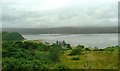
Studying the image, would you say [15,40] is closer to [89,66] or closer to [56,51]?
[56,51]

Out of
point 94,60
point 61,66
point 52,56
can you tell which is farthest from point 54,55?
point 94,60

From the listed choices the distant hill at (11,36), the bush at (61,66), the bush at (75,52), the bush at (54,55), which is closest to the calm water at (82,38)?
the distant hill at (11,36)

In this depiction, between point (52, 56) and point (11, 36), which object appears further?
point (11, 36)

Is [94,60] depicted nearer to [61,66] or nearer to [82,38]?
[61,66]

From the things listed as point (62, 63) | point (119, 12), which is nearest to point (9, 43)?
point (62, 63)

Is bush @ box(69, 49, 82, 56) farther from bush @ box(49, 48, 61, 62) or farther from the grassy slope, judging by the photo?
bush @ box(49, 48, 61, 62)

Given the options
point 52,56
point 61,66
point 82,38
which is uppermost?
point 82,38
